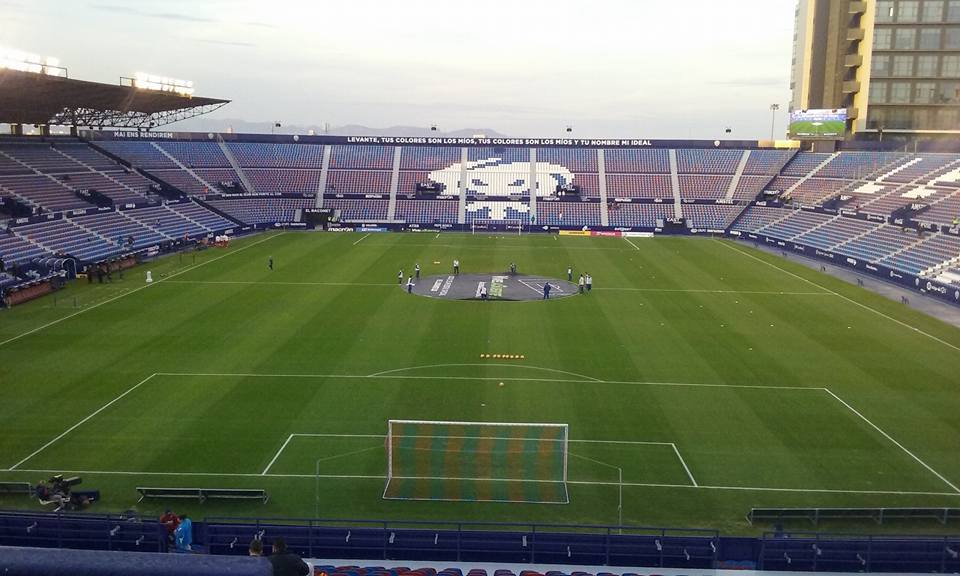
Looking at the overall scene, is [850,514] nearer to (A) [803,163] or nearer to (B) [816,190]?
(B) [816,190]

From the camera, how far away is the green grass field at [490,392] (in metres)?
20.0

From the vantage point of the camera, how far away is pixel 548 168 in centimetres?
9281

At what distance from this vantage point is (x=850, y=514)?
1802 centimetres

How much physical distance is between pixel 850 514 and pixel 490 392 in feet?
40.7

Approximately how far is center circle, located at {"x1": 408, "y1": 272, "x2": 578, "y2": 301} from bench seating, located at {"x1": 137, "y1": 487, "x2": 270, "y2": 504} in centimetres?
2533

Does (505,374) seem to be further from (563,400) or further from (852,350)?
(852,350)

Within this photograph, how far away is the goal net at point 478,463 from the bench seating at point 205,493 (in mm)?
3258

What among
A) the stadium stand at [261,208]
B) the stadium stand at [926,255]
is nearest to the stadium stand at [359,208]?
the stadium stand at [261,208]

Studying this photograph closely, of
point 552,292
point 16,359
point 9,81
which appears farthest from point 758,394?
point 9,81

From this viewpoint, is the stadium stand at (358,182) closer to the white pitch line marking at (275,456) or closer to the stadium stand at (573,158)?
the stadium stand at (573,158)

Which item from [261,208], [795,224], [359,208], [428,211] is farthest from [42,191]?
[795,224]

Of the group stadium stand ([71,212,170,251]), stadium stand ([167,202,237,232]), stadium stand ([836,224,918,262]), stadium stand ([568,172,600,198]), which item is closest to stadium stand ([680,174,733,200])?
stadium stand ([568,172,600,198])

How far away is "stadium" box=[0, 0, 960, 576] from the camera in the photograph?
51.4 ft

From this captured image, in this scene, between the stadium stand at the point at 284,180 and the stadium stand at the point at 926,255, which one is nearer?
the stadium stand at the point at 926,255
